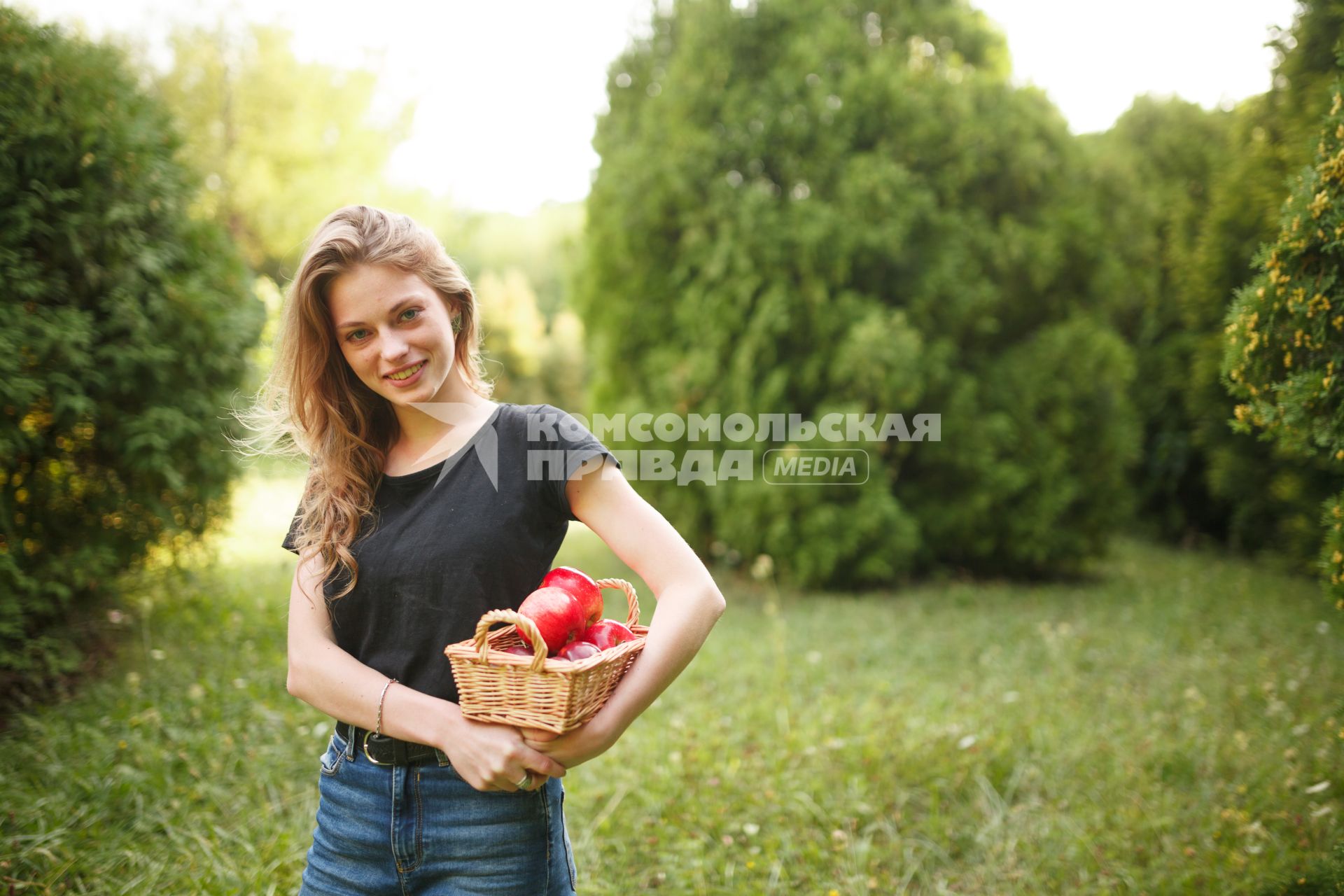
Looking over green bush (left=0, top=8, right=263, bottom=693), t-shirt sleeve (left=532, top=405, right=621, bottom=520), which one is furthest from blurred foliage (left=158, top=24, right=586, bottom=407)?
t-shirt sleeve (left=532, top=405, right=621, bottom=520)

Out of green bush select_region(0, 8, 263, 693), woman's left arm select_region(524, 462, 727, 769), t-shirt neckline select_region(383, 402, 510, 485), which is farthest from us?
green bush select_region(0, 8, 263, 693)

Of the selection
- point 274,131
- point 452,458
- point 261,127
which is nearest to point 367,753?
point 452,458

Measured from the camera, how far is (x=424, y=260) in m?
1.48

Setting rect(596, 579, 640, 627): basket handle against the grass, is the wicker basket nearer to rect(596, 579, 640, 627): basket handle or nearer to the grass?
rect(596, 579, 640, 627): basket handle

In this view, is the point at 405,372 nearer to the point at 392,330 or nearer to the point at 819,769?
the point at 392,330

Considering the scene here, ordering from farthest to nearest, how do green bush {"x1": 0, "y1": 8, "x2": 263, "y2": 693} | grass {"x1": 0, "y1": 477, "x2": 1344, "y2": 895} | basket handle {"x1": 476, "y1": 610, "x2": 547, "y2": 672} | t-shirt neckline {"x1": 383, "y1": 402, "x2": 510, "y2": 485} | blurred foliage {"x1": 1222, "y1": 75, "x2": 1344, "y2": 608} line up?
1. green bush {"x1": 0, "y1": 8, "x2": 263, "y2": 693}
2. grass {"x1": 0, "y1": 477, "x2": 1344, "y2": 895}
3. blurred foliage {"x1": 1222, "y1": 75, "x2": 1344, "y2": 608}
4. t-shirt neckline {"x1": 383, "y1": 402, "x2": 510, "y2": 485}
5. basket handle {"x1": 476, "y1": 610, "x2": 547, "y2": 672}

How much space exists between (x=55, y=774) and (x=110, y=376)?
5.64ft

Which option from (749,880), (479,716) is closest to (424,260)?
(479,716)

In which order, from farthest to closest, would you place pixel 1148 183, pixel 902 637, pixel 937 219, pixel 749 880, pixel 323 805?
pixel 1148 183 < pixel 937 219 < pixel 902 637 < pixel 749 880 < pixel 323 805

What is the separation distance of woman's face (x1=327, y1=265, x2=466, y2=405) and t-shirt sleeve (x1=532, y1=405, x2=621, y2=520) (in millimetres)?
238

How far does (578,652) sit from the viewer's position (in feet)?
4.22

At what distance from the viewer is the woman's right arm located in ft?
4.09

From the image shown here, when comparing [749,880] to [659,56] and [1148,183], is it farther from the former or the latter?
[1148,183]

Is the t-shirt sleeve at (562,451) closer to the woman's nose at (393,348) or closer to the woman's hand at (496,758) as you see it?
the woman's nose at (393,348)
